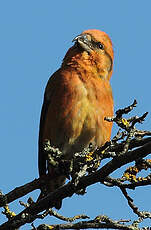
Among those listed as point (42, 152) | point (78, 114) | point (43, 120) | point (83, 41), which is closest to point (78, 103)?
point (78, 114)

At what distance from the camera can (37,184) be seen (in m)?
4.01

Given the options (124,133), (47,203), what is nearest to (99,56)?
(124,133)

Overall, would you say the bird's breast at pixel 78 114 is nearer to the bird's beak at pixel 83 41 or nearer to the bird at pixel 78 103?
the bird at pixel 78 103

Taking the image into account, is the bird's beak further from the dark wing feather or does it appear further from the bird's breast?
the dark wing feather

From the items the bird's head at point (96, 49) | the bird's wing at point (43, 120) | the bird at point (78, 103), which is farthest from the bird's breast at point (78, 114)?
the bird's head at point (96, 49)

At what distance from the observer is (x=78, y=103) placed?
5379mm

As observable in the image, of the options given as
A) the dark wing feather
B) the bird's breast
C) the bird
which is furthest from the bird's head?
the dark wing feather

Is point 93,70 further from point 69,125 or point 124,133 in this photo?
point 124,133

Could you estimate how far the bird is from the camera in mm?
5359

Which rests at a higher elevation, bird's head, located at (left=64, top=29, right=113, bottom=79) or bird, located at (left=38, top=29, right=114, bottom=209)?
bird's head, located at (left=64, top=29, right=113, bottom=79)

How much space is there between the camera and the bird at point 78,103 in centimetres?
536

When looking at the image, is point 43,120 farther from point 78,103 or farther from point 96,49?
point 96,49

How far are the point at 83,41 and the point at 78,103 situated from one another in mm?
1130

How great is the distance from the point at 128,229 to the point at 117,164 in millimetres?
668
